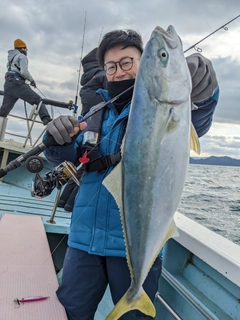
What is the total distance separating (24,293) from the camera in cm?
209

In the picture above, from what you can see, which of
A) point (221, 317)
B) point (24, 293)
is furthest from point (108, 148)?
point (221, 317)

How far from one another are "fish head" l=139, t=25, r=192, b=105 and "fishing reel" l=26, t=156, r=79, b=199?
107 cm

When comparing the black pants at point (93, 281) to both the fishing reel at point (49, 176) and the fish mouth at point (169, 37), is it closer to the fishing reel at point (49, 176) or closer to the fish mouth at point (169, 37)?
the fishing reel at point (49, 176)

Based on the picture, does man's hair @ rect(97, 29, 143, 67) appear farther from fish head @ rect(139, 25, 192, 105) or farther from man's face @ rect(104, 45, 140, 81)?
fish head @ rect(139, 25, 192, 105)

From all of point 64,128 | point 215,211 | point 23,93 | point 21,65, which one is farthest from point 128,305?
point 215,211

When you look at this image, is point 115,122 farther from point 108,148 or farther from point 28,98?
point 28,98

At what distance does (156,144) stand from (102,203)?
66 centimetres

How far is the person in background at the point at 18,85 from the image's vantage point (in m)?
6.94

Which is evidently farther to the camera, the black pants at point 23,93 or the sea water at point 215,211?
the sea water at point 215,211

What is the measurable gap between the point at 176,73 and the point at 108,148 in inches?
30.1

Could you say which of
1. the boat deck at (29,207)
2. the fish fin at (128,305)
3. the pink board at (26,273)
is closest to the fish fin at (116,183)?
the fish fin at (128,305)

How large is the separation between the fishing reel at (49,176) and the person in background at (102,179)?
0.65 ft

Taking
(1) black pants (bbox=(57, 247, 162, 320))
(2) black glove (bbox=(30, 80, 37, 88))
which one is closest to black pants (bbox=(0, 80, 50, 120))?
(2) black glove (bbox=(30, 80, 37, 88))

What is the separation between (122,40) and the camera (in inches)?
78.2
